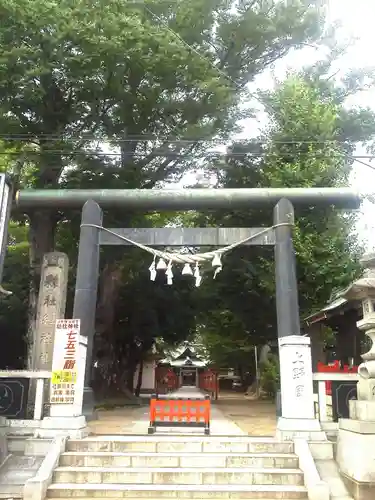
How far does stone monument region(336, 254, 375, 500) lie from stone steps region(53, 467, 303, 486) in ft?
2.91

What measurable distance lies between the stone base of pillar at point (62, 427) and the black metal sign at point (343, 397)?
522 cm

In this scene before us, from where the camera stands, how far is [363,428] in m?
7.18

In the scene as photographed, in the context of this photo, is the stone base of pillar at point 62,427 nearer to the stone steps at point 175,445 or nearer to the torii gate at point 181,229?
the stone steps at point 175,445

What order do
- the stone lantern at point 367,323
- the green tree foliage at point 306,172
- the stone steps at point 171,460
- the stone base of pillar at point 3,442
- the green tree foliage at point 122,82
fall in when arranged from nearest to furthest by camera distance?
the stone lantern at point 367,323 < the stone steps at point 171,460 < the stone base of pillar at point 3,442 < the green tree foliage at point 122,82 < the green tree foliage at point 306,172

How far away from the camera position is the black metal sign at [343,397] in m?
9.27

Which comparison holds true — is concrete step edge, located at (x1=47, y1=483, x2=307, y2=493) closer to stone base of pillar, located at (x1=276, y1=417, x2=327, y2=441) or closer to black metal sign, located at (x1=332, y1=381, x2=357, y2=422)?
stone base of pillar, located at (x1=276, y1=417, x2=327, y2=441)

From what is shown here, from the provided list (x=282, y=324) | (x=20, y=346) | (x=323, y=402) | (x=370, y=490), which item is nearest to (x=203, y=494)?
(x=370, y=490)

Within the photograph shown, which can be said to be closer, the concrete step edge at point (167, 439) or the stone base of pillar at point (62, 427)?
the concrete step edge at point (167, 439)

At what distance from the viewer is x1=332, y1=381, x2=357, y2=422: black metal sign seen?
9.27m

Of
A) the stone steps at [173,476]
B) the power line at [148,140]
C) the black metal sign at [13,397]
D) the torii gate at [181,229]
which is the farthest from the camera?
the power line at [148,140]

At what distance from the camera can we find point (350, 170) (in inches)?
642

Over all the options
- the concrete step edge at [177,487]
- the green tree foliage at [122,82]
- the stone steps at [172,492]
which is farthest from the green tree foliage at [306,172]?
the stone steps at [172,492]

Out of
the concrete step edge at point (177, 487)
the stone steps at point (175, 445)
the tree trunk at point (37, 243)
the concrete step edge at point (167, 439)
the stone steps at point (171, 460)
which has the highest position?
the tree trunk at point (37, 243)

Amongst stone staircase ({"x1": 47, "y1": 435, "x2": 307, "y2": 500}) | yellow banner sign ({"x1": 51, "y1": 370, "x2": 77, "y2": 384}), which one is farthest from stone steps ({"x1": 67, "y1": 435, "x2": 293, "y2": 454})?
yellow banner sign ({"x1": 51, "y1": 370, "x2": 77, "y2": 384})
